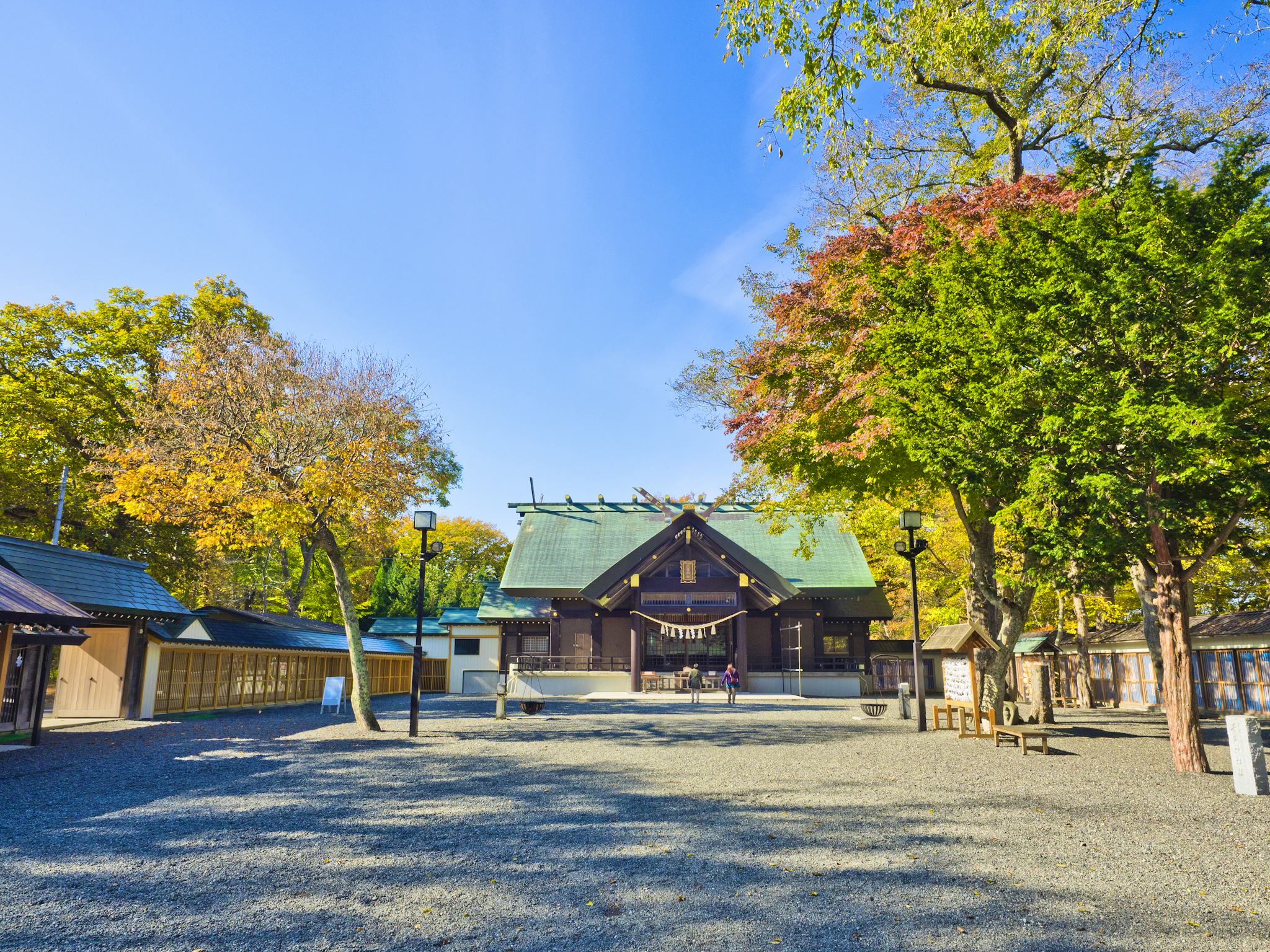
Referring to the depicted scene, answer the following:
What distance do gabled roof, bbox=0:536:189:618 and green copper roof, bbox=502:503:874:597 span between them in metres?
16.8

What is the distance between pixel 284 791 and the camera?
9203 millimetres

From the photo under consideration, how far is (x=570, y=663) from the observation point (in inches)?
1265

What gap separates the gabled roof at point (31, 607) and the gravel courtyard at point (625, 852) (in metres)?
2.22

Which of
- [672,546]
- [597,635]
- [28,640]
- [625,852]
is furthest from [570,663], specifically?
[625,852]

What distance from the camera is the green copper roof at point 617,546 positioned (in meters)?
33.6

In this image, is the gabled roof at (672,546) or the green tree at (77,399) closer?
the green tree at (77,399)

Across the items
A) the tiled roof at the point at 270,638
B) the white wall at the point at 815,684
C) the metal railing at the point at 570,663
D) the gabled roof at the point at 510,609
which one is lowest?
the white wall at the point at 815,684

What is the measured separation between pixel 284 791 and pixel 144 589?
11974 millimetres

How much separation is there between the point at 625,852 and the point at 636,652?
23666 mm

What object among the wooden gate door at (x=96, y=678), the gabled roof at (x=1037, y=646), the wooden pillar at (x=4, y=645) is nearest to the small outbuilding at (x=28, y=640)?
the wooden pillar at (x=4, y=645)

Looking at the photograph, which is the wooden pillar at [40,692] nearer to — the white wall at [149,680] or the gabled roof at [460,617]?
the white wall at [149,680]

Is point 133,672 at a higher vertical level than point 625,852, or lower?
higher

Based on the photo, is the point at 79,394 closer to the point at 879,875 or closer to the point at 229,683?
the point at 229,683

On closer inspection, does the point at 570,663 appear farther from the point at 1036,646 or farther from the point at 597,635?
the point at 1036,646
